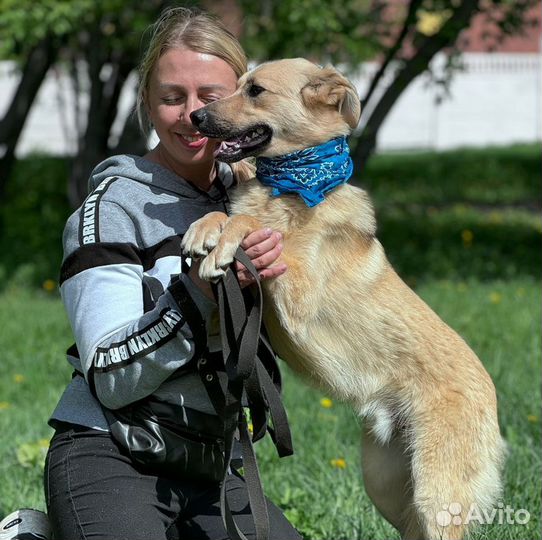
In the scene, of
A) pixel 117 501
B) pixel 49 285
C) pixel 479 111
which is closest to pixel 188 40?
pixel 117 501

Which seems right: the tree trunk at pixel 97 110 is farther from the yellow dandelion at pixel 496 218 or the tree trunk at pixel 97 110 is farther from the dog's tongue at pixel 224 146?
the dog's tongue at pixel 224 146

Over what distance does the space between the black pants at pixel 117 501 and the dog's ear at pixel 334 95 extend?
136 centimetres

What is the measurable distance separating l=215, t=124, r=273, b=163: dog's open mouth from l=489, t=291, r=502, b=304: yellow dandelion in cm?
473

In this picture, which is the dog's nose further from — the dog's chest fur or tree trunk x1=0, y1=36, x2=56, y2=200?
tree trunk x1=0, y1=36, x2=56, y2=200

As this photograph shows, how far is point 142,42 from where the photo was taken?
358 cm

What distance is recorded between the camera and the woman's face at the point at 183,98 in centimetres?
309

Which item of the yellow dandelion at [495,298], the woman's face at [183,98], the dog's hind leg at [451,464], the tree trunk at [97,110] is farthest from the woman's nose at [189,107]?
the tree trunk at [97,110]

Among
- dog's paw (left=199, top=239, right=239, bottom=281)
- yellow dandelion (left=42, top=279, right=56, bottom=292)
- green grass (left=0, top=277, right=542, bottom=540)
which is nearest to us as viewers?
dog's paw (left=199, top=239, right=239, bottom=281)

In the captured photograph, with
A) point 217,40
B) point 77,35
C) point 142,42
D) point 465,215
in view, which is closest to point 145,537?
point 217,40

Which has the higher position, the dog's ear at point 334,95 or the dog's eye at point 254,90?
the dog's eye at point 254,90

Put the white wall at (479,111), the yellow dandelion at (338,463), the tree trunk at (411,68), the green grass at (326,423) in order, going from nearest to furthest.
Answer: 1. the green grass at (326,423)
2. the yellow dandelion at (338,463)
3. the tree trunk at (411,68)
4. the white wall at (479,111)

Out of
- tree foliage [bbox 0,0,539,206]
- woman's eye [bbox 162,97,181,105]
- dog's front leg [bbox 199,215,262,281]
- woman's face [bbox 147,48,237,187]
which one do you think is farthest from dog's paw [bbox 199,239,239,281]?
tree foliage [bbox 0,0,539,206]

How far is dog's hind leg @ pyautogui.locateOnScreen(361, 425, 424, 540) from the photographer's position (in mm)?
3268

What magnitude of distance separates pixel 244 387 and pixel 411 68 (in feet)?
20.9
